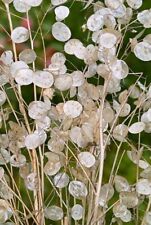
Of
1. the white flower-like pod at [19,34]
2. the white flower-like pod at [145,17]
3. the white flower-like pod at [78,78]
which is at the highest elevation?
the white flower-like pod at [145,17]

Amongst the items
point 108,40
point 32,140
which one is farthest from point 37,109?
point 108,40

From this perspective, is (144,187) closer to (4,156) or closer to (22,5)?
(4,156)

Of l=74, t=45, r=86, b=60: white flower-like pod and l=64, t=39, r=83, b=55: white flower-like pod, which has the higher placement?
l=64, t=39, r=83, b=55: white flower-like pod

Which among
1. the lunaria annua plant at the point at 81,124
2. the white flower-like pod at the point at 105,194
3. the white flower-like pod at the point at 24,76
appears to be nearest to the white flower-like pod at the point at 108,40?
the lunaria annua plant at the point at 81,124

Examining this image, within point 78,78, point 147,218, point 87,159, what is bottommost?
point 147,218

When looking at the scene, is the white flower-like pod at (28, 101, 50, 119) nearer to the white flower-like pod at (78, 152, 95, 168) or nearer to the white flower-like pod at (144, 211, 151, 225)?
the white flower-like pod at (78, 152, 95, 168)

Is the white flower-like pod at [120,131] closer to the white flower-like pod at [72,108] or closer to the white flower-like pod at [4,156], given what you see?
the white flower-like pod at [72,108]

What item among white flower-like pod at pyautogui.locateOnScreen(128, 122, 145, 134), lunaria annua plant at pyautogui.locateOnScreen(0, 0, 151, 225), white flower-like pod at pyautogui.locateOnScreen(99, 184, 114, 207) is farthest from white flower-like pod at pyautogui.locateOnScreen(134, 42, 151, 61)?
white flower-like pod at pyautogui.locateOnScreen(99, 184, 114, 207)
